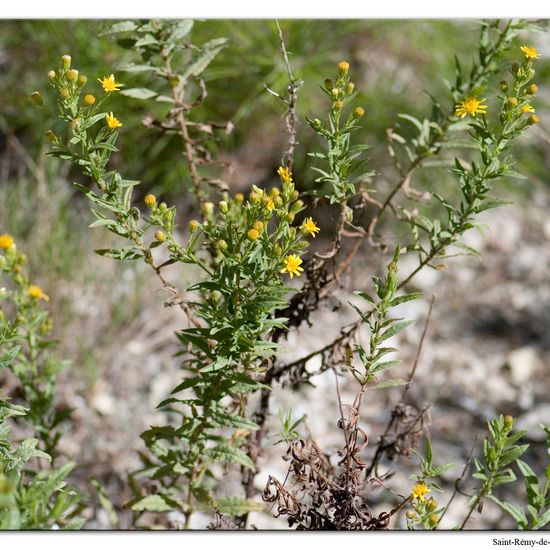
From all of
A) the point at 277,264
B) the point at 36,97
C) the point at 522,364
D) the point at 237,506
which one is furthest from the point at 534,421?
the point at 36,97

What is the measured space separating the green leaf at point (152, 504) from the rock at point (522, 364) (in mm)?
1583

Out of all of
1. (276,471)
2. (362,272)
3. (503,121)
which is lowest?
(276,471)

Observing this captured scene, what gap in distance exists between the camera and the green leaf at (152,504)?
162 centimetres

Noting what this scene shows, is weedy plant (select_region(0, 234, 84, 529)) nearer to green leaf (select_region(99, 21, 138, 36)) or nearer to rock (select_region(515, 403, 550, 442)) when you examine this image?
green leaf (select_region(99, 21, 138, 36))

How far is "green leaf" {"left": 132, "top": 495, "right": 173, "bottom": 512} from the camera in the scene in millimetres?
1624

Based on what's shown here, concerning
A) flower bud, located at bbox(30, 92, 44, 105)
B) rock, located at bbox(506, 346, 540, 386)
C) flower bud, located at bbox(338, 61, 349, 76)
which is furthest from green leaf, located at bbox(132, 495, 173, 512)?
rock, located at bbox(506, 346, 540, 386)

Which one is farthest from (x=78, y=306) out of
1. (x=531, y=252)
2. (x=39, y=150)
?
(x=531, y=252)

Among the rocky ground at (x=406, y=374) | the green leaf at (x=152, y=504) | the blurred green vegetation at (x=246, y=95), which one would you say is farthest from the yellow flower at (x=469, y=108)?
the blurred green vegetation at (x=246, y=95)

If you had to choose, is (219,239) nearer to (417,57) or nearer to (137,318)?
(137,318)

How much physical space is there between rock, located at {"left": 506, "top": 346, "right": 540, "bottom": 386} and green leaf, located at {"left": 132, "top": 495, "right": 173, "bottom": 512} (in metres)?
1.58

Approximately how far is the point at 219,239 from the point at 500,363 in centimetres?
181

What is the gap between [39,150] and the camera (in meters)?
3.18

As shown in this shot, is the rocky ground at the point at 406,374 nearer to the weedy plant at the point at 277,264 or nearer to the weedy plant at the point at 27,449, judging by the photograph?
the weedy plant at the point at 27,449

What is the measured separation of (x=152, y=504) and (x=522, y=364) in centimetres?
168
